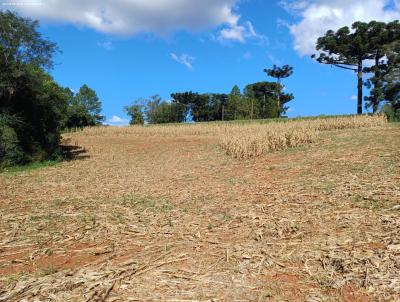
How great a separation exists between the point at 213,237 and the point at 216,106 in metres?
72.7

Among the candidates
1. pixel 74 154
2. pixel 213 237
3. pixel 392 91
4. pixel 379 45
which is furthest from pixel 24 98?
pixel 379 45

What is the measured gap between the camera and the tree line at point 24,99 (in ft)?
44.5

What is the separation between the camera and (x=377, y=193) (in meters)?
5.94

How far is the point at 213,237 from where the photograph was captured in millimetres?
4793

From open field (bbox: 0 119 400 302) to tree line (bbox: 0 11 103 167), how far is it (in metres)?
4.56

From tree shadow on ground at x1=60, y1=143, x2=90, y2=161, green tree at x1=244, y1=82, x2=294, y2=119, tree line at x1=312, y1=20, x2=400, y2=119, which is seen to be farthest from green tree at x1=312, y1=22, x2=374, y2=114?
tree shadow on ground at x1=60, y1=143, x2=90, y2=161

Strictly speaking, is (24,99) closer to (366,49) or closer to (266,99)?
(366,49)

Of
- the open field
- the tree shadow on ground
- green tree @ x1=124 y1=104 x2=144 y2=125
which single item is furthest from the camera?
green tree @ x1=124 y1=104 x2=144 y2=125

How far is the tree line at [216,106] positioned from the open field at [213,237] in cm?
5250

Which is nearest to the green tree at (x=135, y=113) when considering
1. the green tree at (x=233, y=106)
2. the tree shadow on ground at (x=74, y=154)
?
the green tree at (x=233, y=106)

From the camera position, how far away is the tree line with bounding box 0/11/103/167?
534 inches

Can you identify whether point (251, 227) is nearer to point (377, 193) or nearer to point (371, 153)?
point (377, 193)

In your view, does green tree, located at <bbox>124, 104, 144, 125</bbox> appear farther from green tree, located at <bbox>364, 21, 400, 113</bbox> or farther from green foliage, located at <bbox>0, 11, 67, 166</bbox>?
green foliage, located at <bbox>0, 11, 67, 166</bbox>

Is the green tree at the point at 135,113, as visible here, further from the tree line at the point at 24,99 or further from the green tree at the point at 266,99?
the tree line at the point at 24,99
